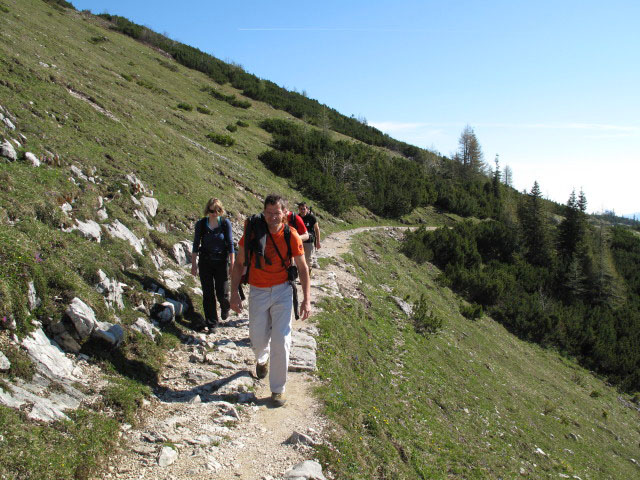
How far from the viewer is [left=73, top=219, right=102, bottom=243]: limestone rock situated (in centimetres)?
692

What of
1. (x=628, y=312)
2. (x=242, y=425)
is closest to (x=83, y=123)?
(x=242, y=425)

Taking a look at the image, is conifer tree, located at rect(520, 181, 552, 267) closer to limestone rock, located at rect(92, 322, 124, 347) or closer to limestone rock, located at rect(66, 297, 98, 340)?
limestone rock, located at rect(92, 322, 124, 347)

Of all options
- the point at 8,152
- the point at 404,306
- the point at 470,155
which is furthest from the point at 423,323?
the point at 470,155

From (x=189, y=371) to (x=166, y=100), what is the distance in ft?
95.5

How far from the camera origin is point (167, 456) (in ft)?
12.3

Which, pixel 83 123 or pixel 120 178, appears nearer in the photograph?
pixel 120 178

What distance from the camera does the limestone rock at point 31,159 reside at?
7809 millimetres

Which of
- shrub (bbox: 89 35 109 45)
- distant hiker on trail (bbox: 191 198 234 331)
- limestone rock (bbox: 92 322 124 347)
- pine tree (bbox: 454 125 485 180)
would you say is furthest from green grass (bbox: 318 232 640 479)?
pine tree (bbox: 454 125 485 180)

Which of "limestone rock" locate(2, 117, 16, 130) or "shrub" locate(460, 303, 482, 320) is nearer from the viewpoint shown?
"limestone rock" locate(2, 117, 16, 130)

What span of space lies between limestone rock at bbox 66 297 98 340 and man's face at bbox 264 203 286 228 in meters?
2.60

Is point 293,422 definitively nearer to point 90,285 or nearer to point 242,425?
point 242,425

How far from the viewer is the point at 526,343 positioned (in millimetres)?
22922

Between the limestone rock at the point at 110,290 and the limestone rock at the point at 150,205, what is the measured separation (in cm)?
435

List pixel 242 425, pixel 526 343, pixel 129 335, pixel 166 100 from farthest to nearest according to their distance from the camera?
pixel 166 100 < pixel 526 343 < pixel 129 335 < pixel 242 425
